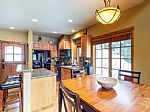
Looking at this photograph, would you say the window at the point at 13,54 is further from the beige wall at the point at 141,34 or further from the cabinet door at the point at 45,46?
the beige wall at the point at 141,34

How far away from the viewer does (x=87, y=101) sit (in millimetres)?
1309

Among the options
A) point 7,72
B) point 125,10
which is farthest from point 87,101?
point 7,72

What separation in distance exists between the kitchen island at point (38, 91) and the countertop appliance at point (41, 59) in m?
3.88

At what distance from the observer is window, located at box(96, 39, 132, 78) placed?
3.52 metres

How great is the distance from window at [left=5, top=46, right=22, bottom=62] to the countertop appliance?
769 mm

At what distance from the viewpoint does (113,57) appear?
4016 millimetres

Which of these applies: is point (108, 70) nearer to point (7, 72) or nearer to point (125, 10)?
point (125, 10)

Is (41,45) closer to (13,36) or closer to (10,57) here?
(13,36)

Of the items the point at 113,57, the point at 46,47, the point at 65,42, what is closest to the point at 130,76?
the point at 113,57

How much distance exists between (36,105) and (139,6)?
→ 3389mm

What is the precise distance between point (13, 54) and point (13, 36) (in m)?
0.95

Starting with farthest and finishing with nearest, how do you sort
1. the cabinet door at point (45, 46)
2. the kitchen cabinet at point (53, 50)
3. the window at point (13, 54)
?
the kitchen cabinet at point (53, 50) → the cabinet door at point (45, 46) → the window at point (13, 54)

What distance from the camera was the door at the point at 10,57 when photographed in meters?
6.12

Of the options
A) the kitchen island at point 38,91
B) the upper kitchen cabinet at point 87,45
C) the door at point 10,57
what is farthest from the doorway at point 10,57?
the kitchen island at point 38,91
